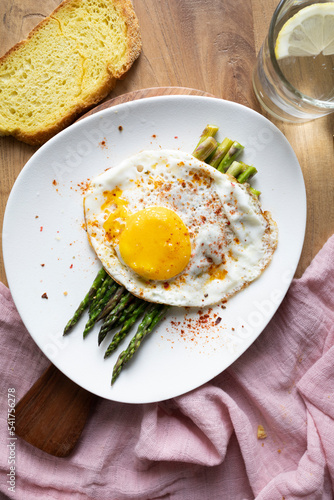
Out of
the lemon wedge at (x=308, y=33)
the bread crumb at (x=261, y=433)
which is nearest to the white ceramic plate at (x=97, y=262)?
the lemon wedge at (x=308, y=33)

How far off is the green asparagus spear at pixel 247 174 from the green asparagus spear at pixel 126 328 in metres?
1.40

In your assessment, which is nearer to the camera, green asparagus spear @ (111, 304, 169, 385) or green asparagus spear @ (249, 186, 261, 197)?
green asparagus spear @ (111, 304, 169, 385)

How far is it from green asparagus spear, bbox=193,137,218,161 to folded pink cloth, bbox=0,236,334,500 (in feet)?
4.57

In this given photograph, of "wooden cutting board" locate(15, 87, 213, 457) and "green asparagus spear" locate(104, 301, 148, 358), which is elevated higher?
"green asparagus spear" locate(104, 301, 148, 358)

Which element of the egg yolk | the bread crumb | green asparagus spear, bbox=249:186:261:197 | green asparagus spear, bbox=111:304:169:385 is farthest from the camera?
the bread crumb

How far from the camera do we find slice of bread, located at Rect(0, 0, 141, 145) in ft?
12.6

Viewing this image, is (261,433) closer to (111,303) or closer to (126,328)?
(126,328)

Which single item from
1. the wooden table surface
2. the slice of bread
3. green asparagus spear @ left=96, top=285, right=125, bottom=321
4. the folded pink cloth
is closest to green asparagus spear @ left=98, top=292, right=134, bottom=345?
green asparagus spear @ left=96, top=285, right=125, bottom=321

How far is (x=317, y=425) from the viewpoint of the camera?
3754 mm

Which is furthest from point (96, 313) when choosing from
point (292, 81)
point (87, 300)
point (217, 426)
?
point (292, 81)

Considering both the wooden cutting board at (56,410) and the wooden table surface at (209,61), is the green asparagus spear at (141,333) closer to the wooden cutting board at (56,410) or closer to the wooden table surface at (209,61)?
the wooden cutting board at (56,410)

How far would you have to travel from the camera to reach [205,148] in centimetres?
369

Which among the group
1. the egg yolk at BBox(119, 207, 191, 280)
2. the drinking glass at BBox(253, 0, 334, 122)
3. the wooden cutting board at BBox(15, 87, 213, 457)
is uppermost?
the drinking glass at BBox(253, 0, 334, 122)

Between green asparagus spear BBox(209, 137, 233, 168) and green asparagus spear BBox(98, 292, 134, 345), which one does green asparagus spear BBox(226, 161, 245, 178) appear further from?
green asparagus spear BBox(98, 292, 134, 345)
